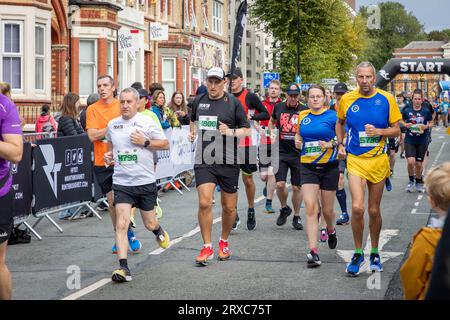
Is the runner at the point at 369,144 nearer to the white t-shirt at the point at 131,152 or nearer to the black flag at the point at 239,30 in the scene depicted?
the white t-shirt at the point at 131,152

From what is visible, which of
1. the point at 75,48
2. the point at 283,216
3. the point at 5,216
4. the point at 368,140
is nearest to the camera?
the point at 5,216

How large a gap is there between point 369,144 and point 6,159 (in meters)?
4.14

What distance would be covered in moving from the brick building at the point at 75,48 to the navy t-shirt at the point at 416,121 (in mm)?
11570

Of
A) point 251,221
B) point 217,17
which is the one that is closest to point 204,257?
point 251,221

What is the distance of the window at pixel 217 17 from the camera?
5938cm

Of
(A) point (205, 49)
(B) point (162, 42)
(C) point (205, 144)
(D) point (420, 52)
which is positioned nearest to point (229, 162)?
(C) point (205, 144)

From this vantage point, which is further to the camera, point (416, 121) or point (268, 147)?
point (416, 121)

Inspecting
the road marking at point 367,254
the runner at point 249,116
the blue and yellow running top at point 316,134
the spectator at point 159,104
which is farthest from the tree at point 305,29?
the blue and yellow running top at point 316,134

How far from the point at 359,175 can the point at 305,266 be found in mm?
1185

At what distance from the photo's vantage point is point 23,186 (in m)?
12.1

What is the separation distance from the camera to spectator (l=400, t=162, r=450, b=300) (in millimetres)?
4207

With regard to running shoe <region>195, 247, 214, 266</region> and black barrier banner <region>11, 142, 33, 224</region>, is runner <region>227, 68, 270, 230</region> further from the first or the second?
black barrier banner <region>11, 142, 33, 224</region>

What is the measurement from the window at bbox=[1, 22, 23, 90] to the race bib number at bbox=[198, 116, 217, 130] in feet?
55.2

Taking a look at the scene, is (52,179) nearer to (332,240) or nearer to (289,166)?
(289,166)
